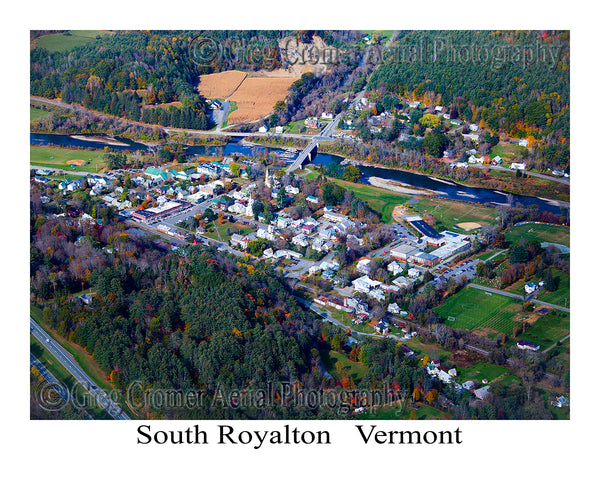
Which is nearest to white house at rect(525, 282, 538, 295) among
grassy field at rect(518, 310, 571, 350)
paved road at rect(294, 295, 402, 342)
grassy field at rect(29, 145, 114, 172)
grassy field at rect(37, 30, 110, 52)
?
grassy field at rect(518, 310, 571, 350)

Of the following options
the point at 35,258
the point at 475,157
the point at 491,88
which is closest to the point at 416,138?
the point at 475,157

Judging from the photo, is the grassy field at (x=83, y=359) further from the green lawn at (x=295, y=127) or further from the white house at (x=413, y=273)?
the green lawn at (x=295, y=127)

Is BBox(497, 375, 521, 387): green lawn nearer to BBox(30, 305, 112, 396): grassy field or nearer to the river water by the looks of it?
BBox(30, 305, 112, 396): grassy field

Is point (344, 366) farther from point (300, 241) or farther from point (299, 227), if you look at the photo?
point (299, 227)

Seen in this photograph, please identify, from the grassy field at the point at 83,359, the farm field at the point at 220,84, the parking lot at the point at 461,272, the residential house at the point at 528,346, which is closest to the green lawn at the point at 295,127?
the farm field at the point at 220,84

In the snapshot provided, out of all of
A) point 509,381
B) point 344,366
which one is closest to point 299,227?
point 344,366
